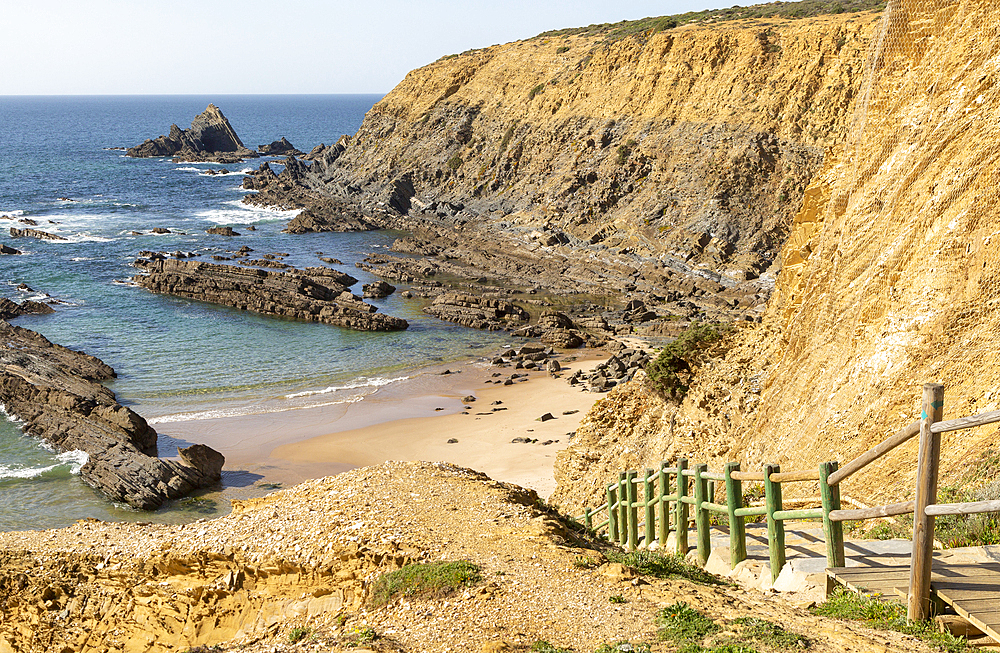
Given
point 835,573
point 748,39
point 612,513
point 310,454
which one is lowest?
point 310,454

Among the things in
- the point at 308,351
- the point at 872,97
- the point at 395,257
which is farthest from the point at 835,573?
the point at 395,257

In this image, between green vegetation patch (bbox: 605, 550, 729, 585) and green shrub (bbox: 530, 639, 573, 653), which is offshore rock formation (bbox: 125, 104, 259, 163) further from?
green shrub (bbox: 530, 639, 573, 653)

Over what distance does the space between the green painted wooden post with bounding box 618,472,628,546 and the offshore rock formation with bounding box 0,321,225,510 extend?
15481mm

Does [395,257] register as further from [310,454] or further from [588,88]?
[310,454]

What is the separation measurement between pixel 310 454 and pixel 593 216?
31.4 m

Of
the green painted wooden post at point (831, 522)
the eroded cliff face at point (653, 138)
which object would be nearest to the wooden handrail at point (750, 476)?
the green painted wooden post at point (831, 522)

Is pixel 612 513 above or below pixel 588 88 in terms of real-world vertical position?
below

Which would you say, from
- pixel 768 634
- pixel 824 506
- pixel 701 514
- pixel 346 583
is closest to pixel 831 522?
pixel 824 506

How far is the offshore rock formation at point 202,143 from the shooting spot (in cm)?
10550

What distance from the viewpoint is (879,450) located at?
5656 mm

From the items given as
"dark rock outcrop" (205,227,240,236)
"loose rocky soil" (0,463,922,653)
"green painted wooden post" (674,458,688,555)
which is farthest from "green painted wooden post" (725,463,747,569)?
"dark rock outcrop" (205,227,240,236)

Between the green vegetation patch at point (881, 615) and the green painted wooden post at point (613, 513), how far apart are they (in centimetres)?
555

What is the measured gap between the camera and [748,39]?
51.6 metres

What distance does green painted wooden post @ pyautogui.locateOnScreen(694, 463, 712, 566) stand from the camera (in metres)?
8.32
